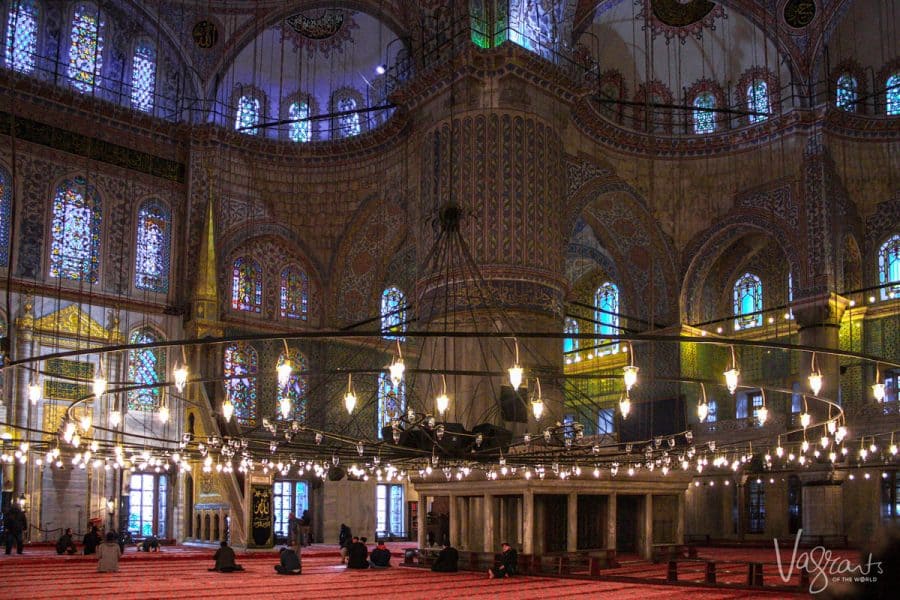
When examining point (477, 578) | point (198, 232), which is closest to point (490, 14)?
point (198, 232)

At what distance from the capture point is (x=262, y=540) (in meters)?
18.4

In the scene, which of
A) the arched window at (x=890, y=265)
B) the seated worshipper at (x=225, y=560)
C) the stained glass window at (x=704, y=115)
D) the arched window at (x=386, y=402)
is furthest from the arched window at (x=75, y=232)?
the arched window at (x=890, y=265)

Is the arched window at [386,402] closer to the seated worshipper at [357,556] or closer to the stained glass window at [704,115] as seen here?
the seated worshipper at [357,556]

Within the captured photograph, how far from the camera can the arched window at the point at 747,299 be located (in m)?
22.1

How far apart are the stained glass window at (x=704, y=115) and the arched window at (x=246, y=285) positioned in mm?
9801

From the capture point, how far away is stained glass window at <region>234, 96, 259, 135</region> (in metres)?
21.0

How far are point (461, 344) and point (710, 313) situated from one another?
7437 mm

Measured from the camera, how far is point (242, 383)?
2036 centimetres

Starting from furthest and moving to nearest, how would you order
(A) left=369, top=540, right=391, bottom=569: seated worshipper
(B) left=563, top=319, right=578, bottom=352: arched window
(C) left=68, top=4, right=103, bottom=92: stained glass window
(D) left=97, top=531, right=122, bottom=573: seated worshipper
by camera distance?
(B) left=563, top=319, right=578, bottom=352: arched window → (C) left=68, top=4, right=103, bottom=92: stained glass window → (A) left=369, top=540, right=391, bottom=569: seated worshipper → (D) left=97, top=531, right=122, bottom=573: seated worshipper

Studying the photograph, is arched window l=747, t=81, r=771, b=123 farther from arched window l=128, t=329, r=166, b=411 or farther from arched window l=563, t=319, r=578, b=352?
arched window l=128, t=329, r=166, b=411

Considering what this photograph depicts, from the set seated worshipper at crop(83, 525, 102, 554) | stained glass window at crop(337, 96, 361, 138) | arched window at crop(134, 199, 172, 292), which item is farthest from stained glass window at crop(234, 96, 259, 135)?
seated worshipper at crop(83, 525, 102, 554)

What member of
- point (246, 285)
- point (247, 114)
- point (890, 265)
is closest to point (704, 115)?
point (890, 265)

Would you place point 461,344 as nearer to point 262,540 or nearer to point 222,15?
point 262,540

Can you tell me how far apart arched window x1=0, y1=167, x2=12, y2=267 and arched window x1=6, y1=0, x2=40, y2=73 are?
6.43 feet
